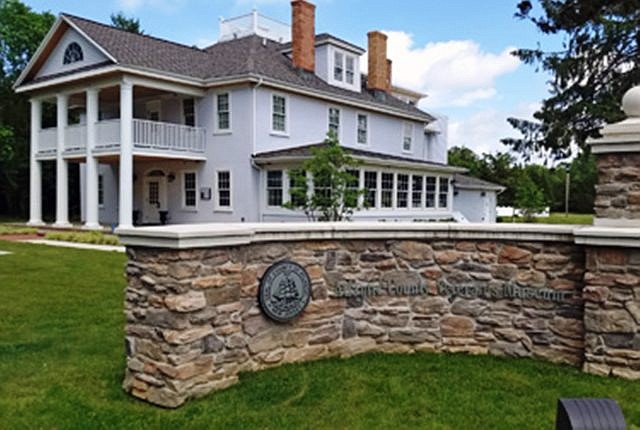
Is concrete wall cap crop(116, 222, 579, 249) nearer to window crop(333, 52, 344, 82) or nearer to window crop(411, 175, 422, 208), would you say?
window crop(411, 175, 422, 208)

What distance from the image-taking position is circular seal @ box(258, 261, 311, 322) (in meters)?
5.07

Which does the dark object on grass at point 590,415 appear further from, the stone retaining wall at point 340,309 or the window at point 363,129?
the window at point 363,129

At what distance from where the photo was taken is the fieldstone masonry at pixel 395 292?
4.44m

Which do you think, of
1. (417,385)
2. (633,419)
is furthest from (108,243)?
(633,419)

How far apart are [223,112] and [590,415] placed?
19614 millimetres

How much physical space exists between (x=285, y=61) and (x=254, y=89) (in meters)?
4.11

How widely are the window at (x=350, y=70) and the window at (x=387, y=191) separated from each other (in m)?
5.32

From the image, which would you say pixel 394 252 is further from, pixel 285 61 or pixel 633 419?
pixel 285 61

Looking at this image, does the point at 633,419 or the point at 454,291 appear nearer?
the point at 633,419

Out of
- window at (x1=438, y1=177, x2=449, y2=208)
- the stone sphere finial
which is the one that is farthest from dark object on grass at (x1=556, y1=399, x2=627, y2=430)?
window at (x1=438, y1=177, x2=449, y2=208)

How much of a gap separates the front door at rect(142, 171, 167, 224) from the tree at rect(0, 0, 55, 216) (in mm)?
12723

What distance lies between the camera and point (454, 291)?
565cm

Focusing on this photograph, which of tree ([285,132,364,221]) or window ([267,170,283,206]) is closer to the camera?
tree ([285,132,364,221])

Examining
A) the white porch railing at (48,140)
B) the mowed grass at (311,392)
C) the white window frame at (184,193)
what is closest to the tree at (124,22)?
the white porch railing at (48,140)
